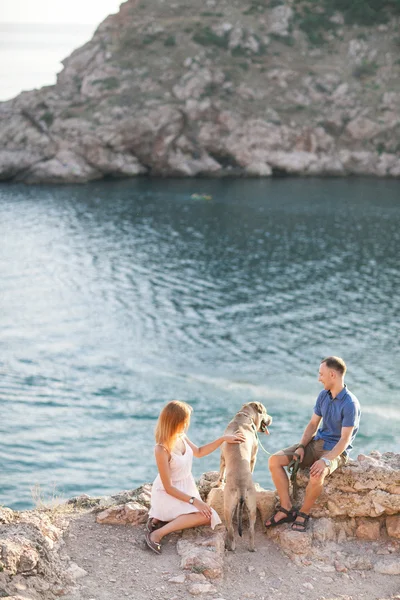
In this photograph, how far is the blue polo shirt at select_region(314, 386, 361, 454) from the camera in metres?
9.34

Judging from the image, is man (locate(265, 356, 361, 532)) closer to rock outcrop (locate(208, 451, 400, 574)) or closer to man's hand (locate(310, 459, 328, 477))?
man's hand (locate(310, 459, 328, 477))

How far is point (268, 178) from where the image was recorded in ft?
257

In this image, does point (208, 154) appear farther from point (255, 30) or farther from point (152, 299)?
point (152, 299)

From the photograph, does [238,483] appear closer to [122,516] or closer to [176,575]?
[176,575]

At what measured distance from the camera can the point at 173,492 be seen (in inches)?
353

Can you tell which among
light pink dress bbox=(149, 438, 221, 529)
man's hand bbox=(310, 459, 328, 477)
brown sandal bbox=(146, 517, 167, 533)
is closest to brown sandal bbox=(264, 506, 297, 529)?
man's hand bbox=(310, 459, 328, 477)

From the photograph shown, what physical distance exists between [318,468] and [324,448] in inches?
21.8

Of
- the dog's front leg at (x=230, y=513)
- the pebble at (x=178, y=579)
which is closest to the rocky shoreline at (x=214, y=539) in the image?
the pebble at (x=178, y=579)

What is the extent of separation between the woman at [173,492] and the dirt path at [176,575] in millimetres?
237

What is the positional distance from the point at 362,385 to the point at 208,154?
183ft

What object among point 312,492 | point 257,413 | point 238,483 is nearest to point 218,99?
point 257,413

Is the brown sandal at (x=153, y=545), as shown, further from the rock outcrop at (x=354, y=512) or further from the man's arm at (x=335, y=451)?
the man's arm at (x=335, y=451)

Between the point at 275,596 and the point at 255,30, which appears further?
the point at 255,30

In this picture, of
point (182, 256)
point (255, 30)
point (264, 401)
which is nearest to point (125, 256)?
point (182, 256)
